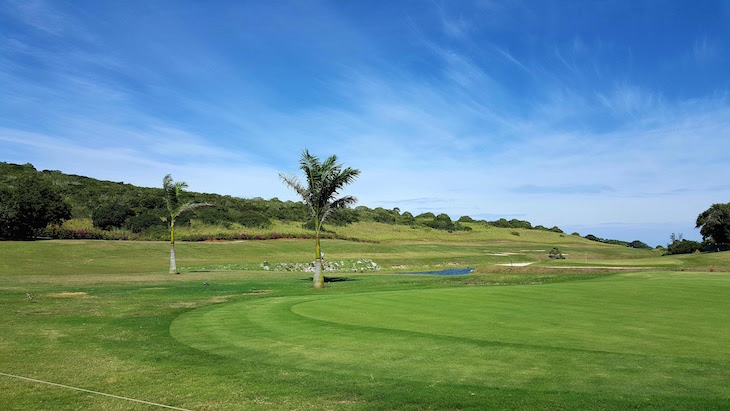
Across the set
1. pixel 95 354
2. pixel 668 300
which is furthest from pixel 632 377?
pixel 668 300

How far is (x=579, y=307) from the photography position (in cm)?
1639

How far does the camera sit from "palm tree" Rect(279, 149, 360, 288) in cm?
3134

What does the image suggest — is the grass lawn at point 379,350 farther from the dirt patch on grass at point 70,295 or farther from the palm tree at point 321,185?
the palm tree at point 321,185

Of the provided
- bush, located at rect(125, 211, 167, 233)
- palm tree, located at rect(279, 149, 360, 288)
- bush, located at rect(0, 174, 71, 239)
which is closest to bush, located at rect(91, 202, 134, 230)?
bush, located at rect(125, 211, 167, 233)

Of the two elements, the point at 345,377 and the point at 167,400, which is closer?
the point at 167,400

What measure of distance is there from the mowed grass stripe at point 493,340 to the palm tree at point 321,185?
1375 centimetres

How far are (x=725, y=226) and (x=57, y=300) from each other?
82.7 m

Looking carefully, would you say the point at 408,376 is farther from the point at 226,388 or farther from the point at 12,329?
the point at 12,329

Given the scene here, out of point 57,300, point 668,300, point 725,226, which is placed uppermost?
point 725,226

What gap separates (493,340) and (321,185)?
21.8 m

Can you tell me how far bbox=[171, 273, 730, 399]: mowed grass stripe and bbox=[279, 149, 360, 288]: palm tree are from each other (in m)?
13.7

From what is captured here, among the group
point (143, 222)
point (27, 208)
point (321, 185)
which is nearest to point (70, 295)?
point (321, 185)

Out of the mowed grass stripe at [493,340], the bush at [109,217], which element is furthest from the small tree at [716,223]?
the bush at [109,217]

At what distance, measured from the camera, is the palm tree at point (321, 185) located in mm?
31344
